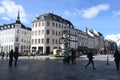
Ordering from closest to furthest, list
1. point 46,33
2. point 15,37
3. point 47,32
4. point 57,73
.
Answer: point 57,73 → point 46,33 → point 47,32 → point 15,37

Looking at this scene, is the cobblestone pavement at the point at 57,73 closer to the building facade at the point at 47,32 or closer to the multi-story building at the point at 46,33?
the building facade at the point at 47,32

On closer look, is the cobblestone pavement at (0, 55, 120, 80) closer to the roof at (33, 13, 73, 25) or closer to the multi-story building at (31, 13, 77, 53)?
the multi-story building at (31, 13, 77, 53)

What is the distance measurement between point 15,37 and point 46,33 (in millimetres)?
18266

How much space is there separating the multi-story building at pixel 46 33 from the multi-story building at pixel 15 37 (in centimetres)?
1107

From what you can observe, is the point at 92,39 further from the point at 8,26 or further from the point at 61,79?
the point at 61,79

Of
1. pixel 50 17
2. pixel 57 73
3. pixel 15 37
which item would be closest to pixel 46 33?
pixel 50 17

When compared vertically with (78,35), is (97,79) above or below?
below

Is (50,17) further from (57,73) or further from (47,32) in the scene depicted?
(57,73)

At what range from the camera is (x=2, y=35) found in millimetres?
102625

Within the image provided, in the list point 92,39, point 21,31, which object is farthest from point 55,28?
point 92,39

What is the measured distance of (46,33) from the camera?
269 feet

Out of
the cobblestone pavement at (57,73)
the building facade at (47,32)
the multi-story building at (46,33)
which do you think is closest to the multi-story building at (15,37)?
the building facade at (47,32)

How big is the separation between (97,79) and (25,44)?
8744 centimetres

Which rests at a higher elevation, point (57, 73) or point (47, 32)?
point (47, 32)
